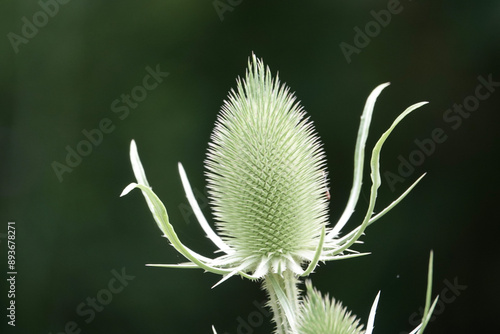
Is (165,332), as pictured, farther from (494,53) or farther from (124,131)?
(494,53)

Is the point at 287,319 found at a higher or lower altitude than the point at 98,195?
lower

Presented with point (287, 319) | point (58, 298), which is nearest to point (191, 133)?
point (58, 298)
